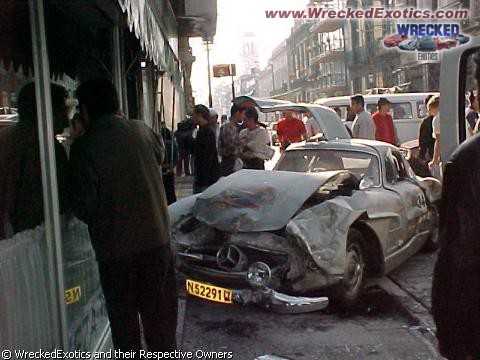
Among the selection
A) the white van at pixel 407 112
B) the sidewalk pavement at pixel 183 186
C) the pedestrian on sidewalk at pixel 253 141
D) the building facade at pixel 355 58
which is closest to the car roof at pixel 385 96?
the white van at pixel 407 112

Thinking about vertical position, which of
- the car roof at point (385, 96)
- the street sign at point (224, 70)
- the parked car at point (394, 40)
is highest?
the parked car at point (394, 40)

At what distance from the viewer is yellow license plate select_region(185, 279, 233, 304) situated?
484 centimetres

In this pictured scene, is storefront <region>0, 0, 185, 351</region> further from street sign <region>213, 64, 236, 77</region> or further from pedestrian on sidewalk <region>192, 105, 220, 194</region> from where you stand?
street sign <region>213, 64, 236, 77</region>

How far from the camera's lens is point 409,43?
2653 cm

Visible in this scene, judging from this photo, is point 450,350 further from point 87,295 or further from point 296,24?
point 296,24

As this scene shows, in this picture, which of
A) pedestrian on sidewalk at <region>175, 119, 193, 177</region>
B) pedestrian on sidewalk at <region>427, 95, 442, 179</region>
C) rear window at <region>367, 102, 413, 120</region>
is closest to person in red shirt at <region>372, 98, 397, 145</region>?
pedestrian on sidewalk at <region>427, 95, 442, 179</region>

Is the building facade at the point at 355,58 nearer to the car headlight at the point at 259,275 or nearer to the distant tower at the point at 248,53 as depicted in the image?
the car headlight at the point at 259,275

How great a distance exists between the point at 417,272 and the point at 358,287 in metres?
1.34

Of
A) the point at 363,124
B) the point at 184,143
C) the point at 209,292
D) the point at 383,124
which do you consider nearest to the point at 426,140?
the point at 363,124

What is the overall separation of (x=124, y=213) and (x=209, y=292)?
209cm

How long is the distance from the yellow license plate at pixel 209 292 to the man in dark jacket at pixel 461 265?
3077mm

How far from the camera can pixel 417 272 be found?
21.0 ft

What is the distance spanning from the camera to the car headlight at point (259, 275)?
15.7ft

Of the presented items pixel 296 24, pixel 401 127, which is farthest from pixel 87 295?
pixel 296 24
